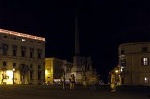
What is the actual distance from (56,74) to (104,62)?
15478 mm

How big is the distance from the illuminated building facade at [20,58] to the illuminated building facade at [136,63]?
2402 cm

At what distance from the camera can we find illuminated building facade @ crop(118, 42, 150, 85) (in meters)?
82.2

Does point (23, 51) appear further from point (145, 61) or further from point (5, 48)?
point (145, 61)

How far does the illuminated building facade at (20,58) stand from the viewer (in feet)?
294

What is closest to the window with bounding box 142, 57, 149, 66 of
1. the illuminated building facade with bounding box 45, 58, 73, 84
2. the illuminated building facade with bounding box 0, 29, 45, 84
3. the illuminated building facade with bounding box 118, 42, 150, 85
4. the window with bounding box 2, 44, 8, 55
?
the illuminated building facade with bounding box 118, 42, 150, 85

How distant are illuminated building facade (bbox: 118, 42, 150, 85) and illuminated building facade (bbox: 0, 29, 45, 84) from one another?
2402 centimetres

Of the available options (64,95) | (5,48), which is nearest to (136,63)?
(5,48)

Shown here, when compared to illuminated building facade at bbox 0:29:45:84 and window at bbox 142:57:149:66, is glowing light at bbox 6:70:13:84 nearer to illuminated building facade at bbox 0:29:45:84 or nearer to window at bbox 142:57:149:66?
illuminated building facade at bbox 0:29:45:84

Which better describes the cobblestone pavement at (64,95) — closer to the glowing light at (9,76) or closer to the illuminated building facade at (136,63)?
the illuminated building facade at (136,63)

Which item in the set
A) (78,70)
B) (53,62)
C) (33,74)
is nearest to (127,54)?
(78,70)

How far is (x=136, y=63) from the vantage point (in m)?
83.6

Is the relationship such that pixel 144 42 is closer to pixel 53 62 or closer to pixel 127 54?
pixel 127 54

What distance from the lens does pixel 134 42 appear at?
8512 centimetres

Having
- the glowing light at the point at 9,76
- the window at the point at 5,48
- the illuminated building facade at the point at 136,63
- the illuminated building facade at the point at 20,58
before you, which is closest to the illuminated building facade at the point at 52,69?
the illuminated building facade at the point at 20,58
